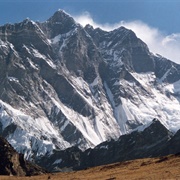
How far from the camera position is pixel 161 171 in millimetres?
61562

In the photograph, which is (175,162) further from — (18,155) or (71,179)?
(18,155)

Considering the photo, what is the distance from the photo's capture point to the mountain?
164m

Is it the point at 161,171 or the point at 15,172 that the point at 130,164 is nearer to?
the point at 161,171

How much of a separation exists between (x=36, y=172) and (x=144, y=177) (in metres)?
124

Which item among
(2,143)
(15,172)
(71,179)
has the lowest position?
(71,179)

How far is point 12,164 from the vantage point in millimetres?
169125

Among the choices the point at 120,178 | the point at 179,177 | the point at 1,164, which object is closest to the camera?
the point at 179,177

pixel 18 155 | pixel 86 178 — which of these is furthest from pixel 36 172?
pixel 86 178

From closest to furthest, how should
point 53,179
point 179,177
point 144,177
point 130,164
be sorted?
point 179,177, point 144,177, point 53,179, point 130,164

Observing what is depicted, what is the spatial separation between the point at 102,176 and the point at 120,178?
24.1 feet

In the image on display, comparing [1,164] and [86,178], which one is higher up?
[1,164]

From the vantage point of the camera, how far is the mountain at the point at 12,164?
16412 centimetres

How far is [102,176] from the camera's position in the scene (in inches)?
2719

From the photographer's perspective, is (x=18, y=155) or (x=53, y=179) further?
(x=18, y=155)
